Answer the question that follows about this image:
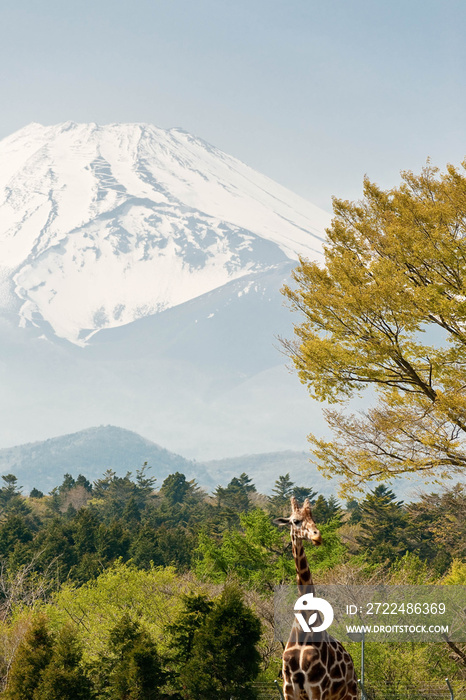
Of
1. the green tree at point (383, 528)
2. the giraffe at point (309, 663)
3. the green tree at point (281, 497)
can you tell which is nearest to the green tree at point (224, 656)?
the giraffe at point (309, 663)

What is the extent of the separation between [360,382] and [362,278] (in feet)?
5.51

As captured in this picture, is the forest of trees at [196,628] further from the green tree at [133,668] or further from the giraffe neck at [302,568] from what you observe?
the giraffe neck at [302,568]

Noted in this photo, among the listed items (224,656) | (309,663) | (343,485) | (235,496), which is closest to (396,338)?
(343,485)

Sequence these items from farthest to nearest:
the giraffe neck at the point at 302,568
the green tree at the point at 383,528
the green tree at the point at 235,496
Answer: the green tree at the point at 235,496 < the green tree at the point at 383,528 < the giraffe neck at the point at 302,568

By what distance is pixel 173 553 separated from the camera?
42188 millimetres

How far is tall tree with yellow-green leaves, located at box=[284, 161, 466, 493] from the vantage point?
999 cm

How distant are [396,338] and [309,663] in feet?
17.1

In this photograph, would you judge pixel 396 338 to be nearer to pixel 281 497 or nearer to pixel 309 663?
pixel 309 663

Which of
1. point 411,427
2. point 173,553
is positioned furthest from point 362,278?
point 173,553

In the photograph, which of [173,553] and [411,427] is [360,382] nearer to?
[411,427]

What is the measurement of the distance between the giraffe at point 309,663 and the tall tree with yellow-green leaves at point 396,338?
349 centimetres

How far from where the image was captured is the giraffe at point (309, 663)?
6.74 meters

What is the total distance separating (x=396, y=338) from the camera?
1050 centimetres

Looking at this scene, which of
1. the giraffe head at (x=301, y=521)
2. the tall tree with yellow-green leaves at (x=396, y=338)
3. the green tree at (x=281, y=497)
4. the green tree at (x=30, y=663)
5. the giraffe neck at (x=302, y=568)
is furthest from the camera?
the green tree at (x=281, y=497)
